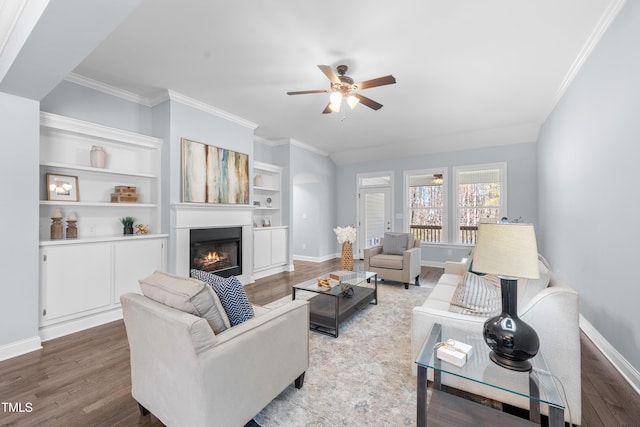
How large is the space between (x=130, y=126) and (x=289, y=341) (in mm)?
3712

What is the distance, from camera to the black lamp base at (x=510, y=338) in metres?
1.26

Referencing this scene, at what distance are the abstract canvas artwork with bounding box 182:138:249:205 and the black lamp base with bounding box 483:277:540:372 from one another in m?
3.76

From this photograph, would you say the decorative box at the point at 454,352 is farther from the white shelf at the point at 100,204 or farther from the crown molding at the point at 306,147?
the crown molding at the point at 306,147

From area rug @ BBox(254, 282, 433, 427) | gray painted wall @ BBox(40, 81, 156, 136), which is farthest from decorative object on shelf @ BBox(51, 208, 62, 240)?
area rug @ BBox(254, 282, 433, 427)

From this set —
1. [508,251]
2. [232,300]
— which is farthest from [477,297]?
[232,300]

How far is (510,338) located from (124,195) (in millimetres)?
4103

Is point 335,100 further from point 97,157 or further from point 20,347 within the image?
point 20,347

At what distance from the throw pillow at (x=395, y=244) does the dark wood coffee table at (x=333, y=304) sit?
1.27 metres

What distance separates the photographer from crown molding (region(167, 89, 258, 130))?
12.0 ft

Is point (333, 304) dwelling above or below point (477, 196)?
below

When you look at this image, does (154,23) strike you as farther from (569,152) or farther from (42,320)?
(569,152)

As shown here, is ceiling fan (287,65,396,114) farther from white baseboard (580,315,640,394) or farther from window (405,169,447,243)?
window (405,169,447,243)

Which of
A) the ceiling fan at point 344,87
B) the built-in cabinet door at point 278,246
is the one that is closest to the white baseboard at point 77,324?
the built-in cabinet door at point 278,246

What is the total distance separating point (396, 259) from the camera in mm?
4414
